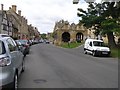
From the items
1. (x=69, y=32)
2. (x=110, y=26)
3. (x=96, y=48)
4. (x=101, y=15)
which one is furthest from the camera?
(x=69, y=32)

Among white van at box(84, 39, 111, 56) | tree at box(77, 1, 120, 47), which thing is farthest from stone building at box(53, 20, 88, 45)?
white van at box(84, 39, 111, 56)

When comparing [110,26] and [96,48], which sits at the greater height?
[110,26]

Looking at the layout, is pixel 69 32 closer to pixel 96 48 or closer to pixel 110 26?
pixel 110 26

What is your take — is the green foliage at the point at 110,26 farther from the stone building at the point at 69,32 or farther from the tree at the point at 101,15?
the stone building at the point at 69,32

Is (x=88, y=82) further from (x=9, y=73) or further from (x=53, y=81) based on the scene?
(x=9, y=73)

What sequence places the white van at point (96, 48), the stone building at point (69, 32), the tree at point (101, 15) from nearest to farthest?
the white van at point (96, 48) < the tree at point (101, 15) < the stone building at point (69, 32)

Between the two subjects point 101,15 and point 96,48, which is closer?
point 96,48

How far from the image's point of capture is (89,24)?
38.8 meters

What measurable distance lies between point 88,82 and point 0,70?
4080mm

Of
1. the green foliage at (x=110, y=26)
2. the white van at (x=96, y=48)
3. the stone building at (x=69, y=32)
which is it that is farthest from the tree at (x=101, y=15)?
the stone building at (x=69, y=32)

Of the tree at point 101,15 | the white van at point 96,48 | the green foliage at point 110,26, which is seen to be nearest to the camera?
the white van at point 96,48

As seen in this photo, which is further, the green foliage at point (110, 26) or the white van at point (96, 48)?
the green foliage at point (110, 26)

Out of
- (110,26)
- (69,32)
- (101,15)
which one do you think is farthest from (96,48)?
(69,32)

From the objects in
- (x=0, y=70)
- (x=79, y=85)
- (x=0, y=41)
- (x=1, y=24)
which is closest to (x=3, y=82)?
(x=0, y=70)
